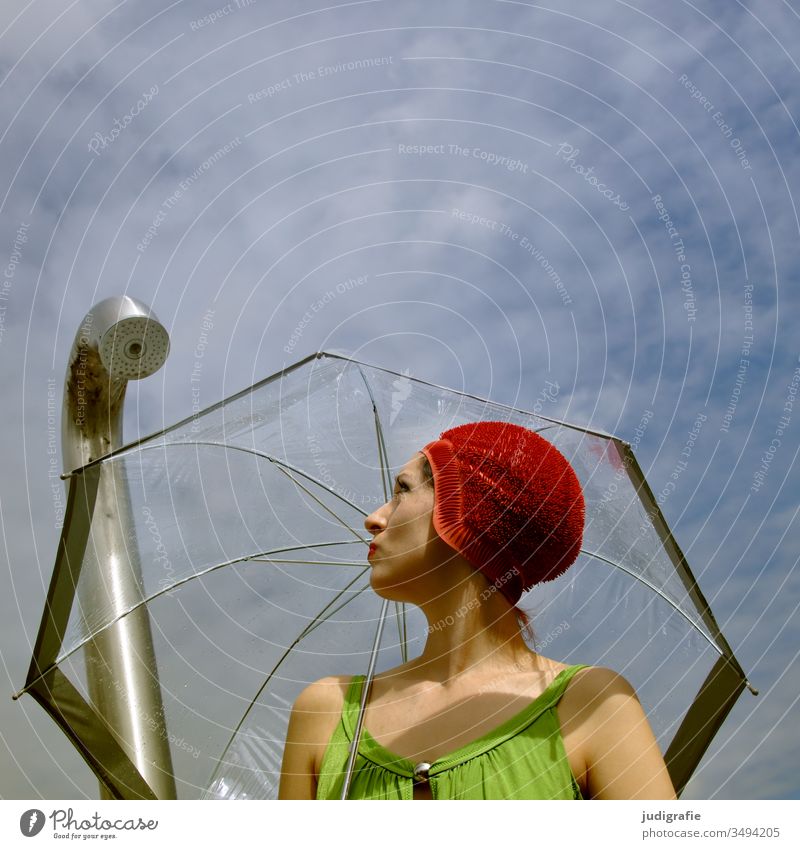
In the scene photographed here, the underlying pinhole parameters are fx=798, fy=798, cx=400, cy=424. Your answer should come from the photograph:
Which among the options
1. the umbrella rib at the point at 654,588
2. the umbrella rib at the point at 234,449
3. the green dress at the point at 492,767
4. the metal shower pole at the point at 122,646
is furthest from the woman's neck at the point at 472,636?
the metal shower pole at the point at 122,646

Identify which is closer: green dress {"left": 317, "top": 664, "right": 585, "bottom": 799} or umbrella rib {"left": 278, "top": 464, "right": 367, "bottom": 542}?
green dress {"left": 317, "top": 664, "right": 585, "bottom": 799}

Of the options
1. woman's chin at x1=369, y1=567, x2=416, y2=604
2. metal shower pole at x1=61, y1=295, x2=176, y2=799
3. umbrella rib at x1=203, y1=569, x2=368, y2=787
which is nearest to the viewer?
woman's chin at x1=369, y1=567, x2=416, y2=604

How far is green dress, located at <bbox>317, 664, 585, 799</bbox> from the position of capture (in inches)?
84.3

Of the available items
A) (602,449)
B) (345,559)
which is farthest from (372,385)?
(602,449)

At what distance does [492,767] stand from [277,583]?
5.92 ft

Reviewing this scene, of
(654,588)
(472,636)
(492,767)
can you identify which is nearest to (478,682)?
(472,636)

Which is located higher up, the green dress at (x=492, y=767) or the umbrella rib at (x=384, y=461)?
the umbrella rib at (x=384, y=461)

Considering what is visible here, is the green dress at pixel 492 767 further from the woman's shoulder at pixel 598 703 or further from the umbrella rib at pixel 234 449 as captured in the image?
the umbrella rib at pixel 234 449

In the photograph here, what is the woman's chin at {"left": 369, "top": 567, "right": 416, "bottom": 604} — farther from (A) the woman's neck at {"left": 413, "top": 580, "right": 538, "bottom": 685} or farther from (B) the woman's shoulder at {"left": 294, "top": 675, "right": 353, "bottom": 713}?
(B) the woman's shoulder at {"left": 294, "top": 675, "right": 353, "bottom": 713}

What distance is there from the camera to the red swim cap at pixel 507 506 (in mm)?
2512
